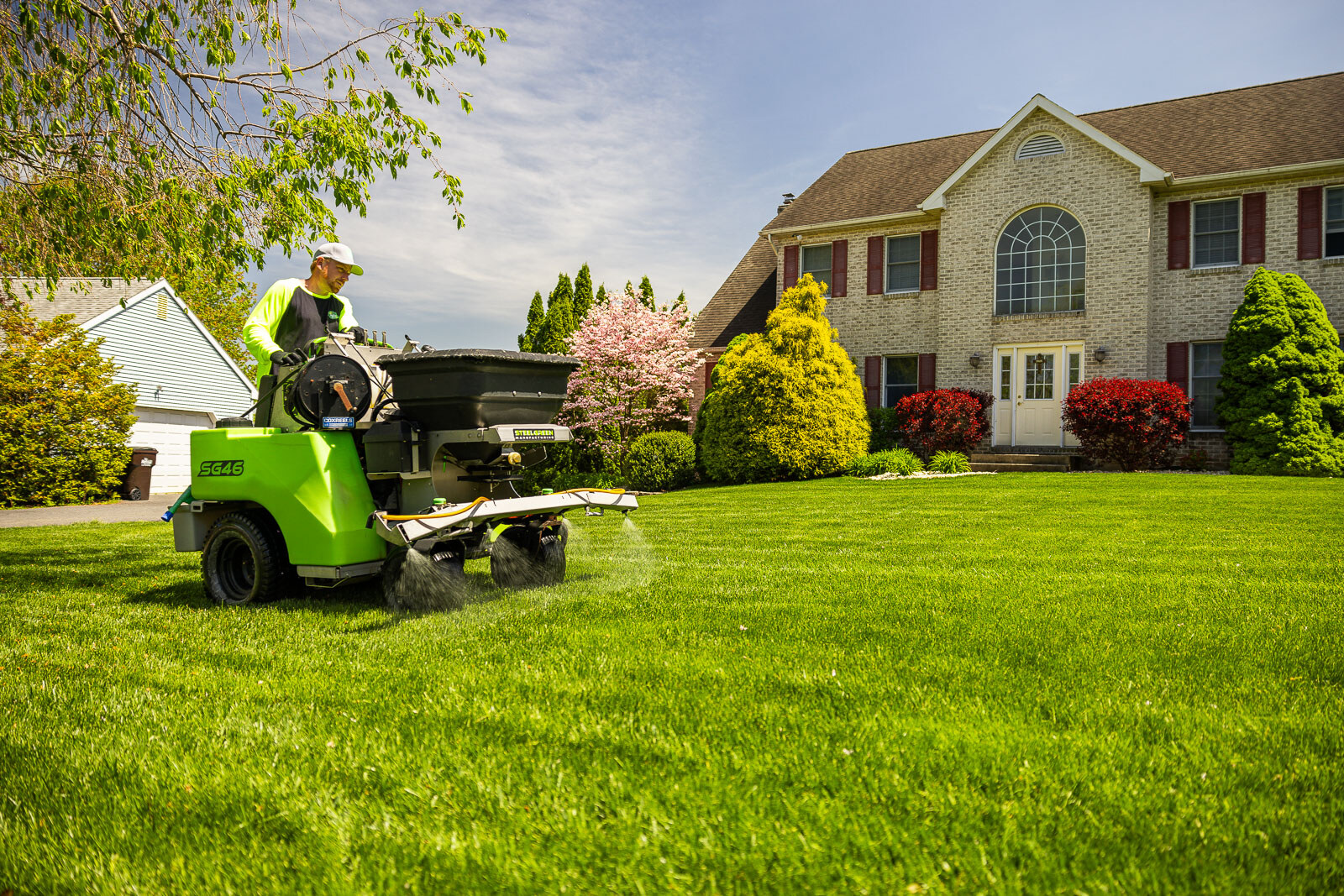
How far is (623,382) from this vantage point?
21484 millimetres

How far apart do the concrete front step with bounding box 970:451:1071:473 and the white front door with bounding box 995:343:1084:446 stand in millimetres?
1384

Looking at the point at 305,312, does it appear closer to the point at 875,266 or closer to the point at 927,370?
the point at 927,370

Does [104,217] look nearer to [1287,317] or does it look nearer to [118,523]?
[118,523]

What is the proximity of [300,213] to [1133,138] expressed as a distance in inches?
709

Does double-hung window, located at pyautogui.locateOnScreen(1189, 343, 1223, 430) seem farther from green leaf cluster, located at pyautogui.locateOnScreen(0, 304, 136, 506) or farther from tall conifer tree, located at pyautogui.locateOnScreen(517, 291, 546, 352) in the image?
green leaf cluster, located at pyautogui.locateOnScreen(0, 304, 136, 506)

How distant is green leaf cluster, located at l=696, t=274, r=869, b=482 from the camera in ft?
53.0

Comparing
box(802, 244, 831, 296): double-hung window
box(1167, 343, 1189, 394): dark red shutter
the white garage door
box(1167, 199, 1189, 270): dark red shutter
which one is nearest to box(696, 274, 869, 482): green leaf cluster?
box(802, 244, 831, 296): double-hung window

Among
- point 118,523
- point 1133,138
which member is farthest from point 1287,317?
point 118,523

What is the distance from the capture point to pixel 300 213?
7770mm

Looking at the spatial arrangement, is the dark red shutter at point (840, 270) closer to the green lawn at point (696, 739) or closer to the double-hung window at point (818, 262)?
the double-hung window at point (818, 262)

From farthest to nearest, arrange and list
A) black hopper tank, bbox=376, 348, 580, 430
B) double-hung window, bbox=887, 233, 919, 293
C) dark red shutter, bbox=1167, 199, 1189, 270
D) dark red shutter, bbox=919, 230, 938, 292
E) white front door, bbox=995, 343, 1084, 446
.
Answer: double-hung window, bbox=887, 233, 919, 293 → dark red shutter, bbox=919, 230, 938, 292 → white front door, bbox=995, 343, 1084, 446 → dark red shutter, bbox=1167, 199, 1189, 270 → black hopper tank, bbox=376, 348, 580, 430

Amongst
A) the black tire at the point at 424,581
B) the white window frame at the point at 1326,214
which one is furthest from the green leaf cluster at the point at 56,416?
the white window frame at the point at 1326,214

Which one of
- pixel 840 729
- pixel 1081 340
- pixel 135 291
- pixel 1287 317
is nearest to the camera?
pixel 840 729

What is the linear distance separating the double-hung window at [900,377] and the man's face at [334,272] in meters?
15.9
